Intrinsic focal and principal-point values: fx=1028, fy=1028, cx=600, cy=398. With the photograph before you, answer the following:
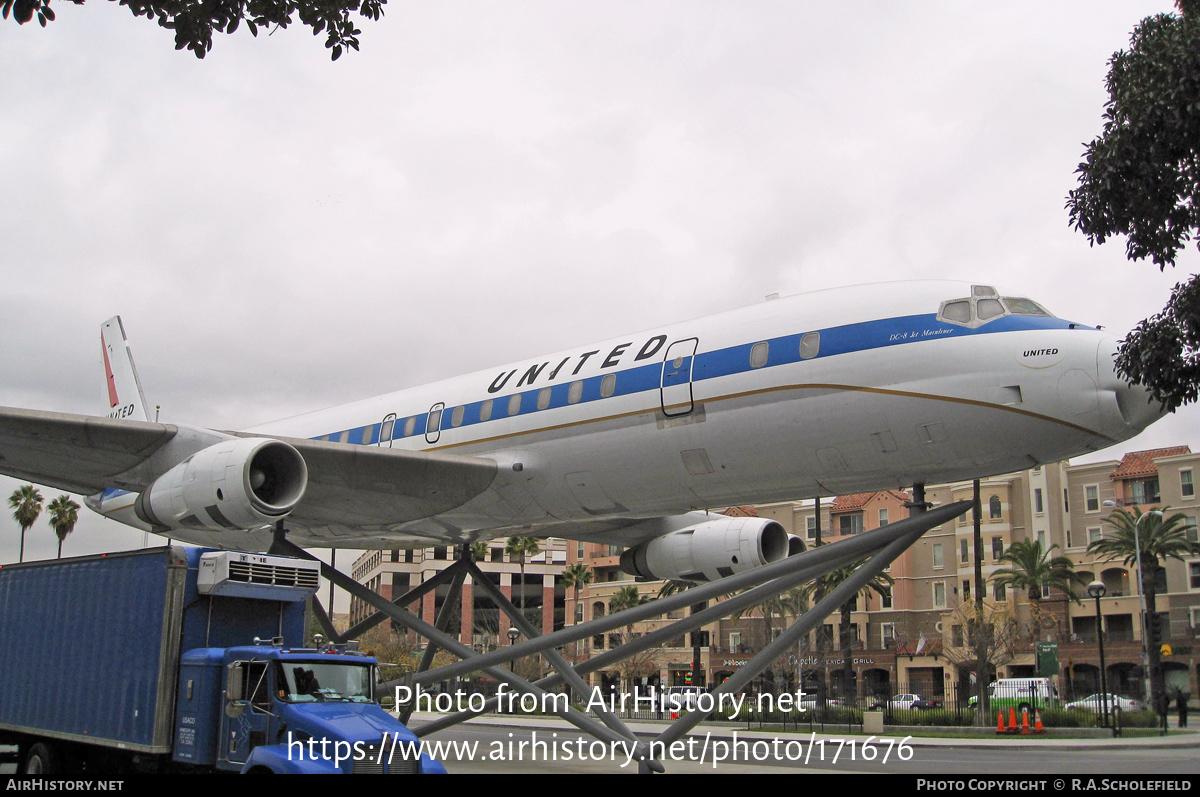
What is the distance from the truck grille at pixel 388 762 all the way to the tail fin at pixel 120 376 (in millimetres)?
14488

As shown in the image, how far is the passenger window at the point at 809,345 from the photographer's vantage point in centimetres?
1192

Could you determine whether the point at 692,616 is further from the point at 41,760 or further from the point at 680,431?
the point at 41,760

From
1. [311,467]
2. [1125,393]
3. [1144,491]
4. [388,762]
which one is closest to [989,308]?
[1125,393]

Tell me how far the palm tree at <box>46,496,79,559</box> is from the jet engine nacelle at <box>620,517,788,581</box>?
59187mm

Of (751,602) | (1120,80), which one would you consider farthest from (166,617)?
(1120,80)

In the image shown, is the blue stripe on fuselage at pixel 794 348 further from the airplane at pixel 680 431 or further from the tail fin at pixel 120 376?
the tail fin at pixel 120 376

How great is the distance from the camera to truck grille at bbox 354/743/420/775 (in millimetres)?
9577

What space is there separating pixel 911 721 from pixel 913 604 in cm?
2969

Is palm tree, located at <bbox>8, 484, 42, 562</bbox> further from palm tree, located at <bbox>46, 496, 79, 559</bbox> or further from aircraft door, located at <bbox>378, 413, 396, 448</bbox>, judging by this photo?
aircraft door, located at <bbox>378, 413, 396, 448</bbox>

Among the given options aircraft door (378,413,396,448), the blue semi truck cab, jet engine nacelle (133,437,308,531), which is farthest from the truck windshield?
aircraft door (378,413,396,448)

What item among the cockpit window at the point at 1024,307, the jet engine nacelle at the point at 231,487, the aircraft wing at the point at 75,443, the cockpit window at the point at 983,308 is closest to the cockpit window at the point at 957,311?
the cockpit window at the point at 983,308

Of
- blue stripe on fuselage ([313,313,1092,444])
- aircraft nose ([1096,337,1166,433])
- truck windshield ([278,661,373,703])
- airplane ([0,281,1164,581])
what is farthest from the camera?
blue stripe on fuselage ([313,313,1092,444])

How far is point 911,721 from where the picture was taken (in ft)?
122

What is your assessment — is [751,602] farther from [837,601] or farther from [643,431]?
[643,431]
